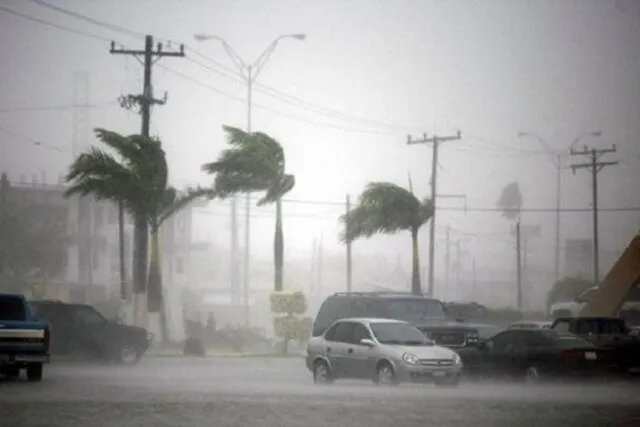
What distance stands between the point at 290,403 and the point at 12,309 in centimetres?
1011

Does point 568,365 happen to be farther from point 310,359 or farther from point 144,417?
point 144,417

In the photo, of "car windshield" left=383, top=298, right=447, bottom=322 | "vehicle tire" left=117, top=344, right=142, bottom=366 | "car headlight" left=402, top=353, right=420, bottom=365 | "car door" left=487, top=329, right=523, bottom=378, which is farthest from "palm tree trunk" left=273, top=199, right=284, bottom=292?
"car headlight" left=402, top=353, right=420, bottom=365

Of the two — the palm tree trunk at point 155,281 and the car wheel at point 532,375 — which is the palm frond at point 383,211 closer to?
the palm tree trunk at point 155,281

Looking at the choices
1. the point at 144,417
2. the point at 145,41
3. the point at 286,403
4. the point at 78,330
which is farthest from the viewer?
the point at 145,41

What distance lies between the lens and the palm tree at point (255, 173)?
54.5 meters

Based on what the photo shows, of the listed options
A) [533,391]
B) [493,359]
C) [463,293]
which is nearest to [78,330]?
[493,359]

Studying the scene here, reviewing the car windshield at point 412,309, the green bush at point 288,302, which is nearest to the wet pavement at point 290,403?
the car windshield at point 412,309

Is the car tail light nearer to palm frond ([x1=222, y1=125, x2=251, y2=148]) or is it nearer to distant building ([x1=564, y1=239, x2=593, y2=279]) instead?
palm frond ([x1=222, y1=125, x2=251, y2=148])

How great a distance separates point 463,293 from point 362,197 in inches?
4501

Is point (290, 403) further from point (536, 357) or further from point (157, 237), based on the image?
point (157, 237)

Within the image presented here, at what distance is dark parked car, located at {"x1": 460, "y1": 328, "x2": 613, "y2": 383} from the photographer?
29.3m

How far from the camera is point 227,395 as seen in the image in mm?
24438

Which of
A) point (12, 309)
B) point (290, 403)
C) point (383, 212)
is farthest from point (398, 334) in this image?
point (383, 212)

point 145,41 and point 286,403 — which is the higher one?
point 145,41
